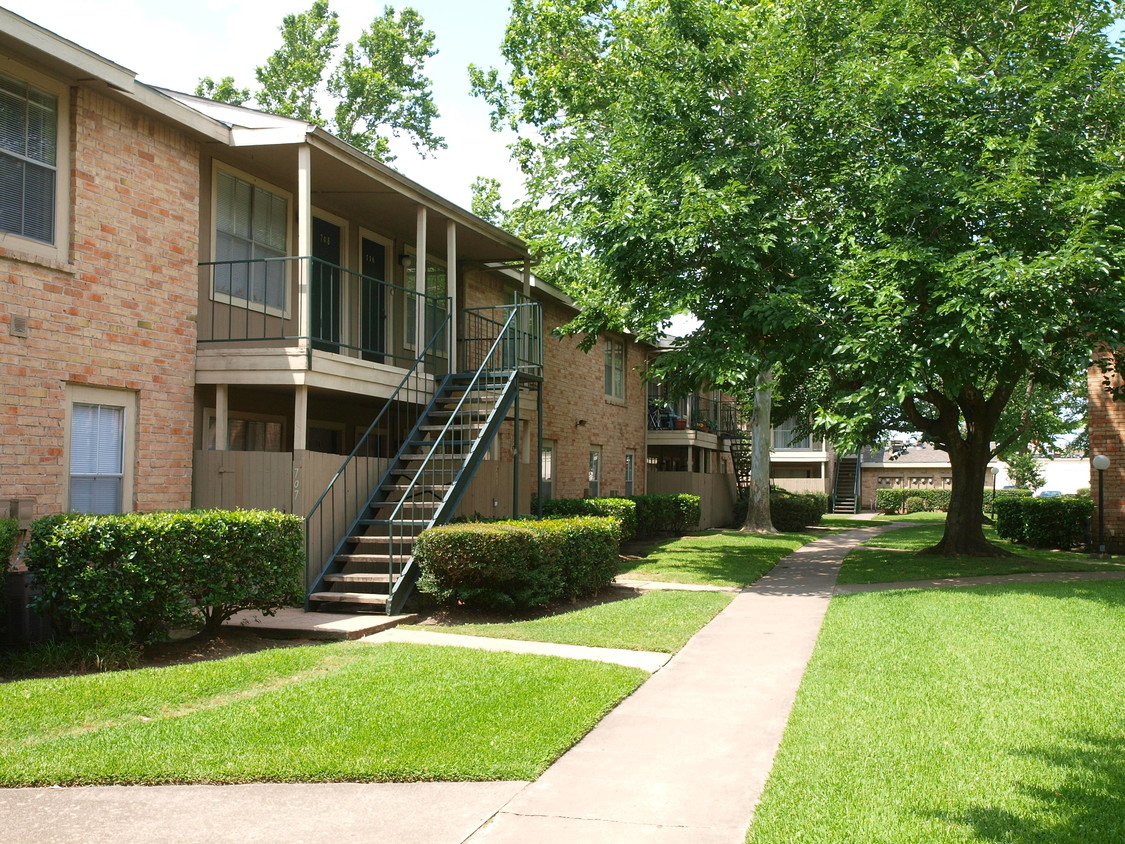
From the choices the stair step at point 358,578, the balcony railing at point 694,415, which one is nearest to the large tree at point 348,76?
the balcony railing at point 694,415

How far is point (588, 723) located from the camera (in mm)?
6098

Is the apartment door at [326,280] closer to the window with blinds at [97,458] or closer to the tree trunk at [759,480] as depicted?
the window with blinds at [97,458]

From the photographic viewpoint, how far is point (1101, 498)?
19.5 metres

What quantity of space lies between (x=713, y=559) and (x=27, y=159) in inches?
510

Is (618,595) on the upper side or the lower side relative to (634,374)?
lower

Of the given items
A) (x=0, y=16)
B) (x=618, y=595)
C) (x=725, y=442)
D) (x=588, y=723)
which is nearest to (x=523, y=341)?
(x=618, y=595)

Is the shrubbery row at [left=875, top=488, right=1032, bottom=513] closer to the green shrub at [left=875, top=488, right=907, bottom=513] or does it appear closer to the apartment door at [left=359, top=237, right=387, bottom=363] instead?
the green shrub at [left=875, top=488, right=907, bottom=513]

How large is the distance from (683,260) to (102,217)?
321 inches

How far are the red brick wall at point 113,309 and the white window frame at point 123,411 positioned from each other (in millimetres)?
68

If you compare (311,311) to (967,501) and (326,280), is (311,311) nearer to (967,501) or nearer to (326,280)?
(326,280)

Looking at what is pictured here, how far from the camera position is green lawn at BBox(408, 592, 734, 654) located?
29.6 ft

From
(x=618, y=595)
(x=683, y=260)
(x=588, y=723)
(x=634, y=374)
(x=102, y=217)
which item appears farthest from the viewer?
(x=634, y=374)

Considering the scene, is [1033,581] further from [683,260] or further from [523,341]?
[523,341]

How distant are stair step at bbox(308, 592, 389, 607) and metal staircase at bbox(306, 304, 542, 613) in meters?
0.01
